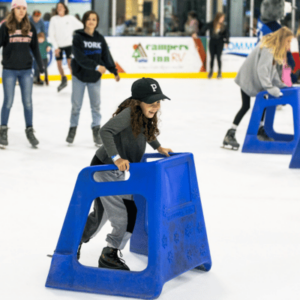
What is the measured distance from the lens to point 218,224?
2928mm

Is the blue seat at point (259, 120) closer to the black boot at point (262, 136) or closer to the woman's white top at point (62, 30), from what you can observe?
the black boot at point (262, 136)

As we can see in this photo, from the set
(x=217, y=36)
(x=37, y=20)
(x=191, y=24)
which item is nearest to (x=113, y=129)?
(x=37, y=20)

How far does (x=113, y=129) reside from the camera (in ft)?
7.00

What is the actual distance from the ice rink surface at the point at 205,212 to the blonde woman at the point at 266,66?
57 cm

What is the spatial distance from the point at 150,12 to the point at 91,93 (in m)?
8.38

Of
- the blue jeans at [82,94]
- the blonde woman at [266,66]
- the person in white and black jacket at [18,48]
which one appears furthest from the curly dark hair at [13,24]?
the blonde woman at [266,66]

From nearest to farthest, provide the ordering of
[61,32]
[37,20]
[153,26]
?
1. [61,32]
2. [37,20]
3. [153,26]

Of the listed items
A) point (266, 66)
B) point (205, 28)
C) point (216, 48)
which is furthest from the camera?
point (205, 28)

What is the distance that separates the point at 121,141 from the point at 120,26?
10.7 metres

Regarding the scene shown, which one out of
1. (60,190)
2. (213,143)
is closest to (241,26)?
(213,143)

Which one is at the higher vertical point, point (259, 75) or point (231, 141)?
point (259, 75)

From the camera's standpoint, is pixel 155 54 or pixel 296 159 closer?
pixel 296 159

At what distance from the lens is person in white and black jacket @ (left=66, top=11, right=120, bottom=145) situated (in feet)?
15.6

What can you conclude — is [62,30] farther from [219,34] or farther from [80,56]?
[80,56]
